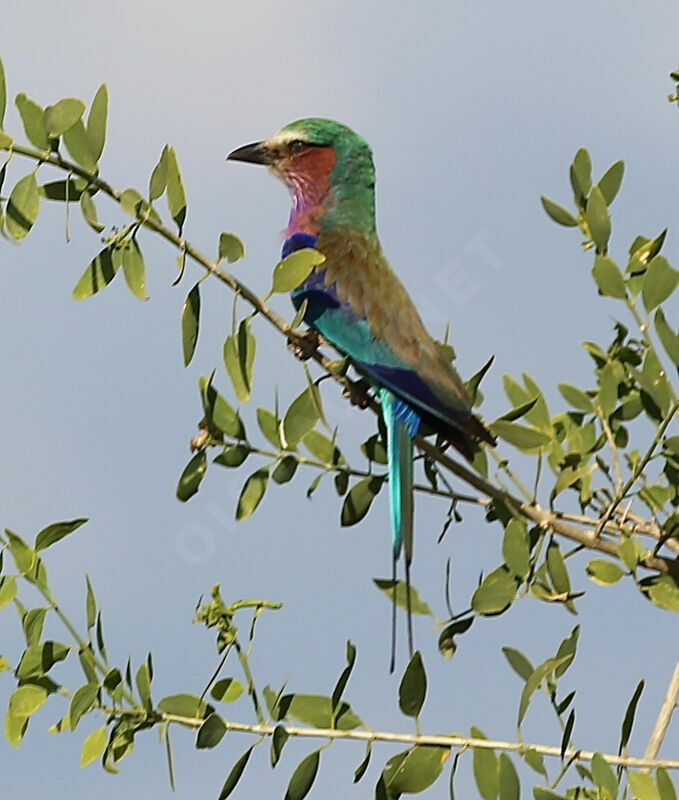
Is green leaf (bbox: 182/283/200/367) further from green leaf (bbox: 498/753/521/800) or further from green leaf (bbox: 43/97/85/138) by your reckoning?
green leaf (bbox: 498/753/521/800)

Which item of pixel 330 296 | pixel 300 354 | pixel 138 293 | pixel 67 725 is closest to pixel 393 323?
pixel 330 296

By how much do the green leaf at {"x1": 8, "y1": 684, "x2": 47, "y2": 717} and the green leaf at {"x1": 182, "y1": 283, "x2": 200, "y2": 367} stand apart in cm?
78

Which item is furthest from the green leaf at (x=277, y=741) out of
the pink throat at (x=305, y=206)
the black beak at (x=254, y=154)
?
the black beak at (x=254, y=154)

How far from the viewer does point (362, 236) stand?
4430 millimetres

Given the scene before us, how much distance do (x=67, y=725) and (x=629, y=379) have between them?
1.48 m

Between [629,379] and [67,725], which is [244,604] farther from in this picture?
[629,379]

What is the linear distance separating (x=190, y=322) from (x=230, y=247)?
6.9 inches

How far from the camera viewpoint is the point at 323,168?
4715 millimetres

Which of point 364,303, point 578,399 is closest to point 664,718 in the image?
point 578,399

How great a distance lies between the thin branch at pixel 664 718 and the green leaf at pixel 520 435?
26.2 inches

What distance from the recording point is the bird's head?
4641 mm

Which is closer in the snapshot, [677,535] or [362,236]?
[677,535]

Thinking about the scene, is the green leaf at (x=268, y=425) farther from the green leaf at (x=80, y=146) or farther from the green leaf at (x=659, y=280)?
the green leaf at (x=659, y=280)

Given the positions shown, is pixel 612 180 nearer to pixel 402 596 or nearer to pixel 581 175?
pixel 581 175
